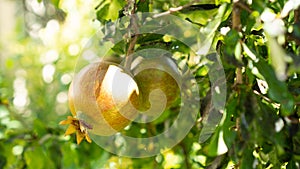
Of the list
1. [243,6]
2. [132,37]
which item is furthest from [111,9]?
[243,6]

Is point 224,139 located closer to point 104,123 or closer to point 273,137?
point 273,137

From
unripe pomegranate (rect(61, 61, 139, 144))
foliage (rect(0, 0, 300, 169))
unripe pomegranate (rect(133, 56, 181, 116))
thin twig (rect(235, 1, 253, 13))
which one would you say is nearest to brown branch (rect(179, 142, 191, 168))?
foliage (rect(0, 0, 300, 169))

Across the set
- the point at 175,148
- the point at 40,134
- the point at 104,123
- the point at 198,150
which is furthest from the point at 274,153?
the point at 40,134

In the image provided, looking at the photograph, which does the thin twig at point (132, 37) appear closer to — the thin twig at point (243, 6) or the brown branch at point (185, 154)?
the thin twig at point (243, 6)

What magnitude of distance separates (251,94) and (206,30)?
0.11 m

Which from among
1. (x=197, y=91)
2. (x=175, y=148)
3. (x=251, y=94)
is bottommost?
(x=175, y=148)

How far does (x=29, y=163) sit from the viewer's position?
4.70ft

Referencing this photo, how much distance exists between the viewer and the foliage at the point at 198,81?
0.75 m

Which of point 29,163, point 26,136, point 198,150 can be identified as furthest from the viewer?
point 26,136

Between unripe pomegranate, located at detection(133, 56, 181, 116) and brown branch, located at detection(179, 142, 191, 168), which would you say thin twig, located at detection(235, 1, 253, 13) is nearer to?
unripe pomegranate, located at detection(133, 56, 181, 116)

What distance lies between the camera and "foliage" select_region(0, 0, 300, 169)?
0.75 metres

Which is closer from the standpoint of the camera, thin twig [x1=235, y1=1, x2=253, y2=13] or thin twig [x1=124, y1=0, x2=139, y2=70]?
Result: thin twig [x1=235, y1=1, x2=253, y2=13]

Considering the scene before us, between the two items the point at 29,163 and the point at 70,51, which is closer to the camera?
the point at 29,163

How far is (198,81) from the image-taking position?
1.17 m
